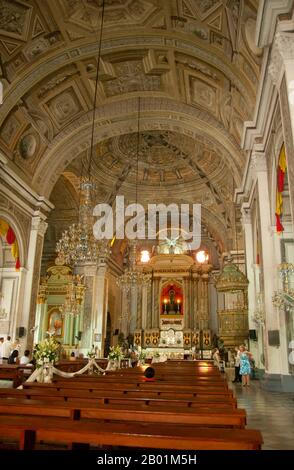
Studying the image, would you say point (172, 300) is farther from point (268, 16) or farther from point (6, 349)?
point (268, 16)

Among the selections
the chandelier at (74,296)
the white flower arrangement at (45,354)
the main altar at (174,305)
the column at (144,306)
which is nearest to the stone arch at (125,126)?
the chandelier at (74,296)

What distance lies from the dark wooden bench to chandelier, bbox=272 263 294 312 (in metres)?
5.41

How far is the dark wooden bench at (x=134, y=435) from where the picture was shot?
5.47 feet

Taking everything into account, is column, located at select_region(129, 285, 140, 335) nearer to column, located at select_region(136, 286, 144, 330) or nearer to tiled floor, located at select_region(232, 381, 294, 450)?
column, located at select_region(136, 286, 144, 330)

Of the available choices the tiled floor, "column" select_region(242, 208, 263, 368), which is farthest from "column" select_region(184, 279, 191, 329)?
the tiled floor

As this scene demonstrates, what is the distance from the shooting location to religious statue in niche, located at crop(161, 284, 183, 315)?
71.1ft

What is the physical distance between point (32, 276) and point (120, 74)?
688 centimetres

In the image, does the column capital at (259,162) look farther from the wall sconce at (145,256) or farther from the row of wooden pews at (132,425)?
the wall sconce at (145,256)

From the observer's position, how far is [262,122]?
8.47 metres

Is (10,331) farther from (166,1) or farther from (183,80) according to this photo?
(166,1)

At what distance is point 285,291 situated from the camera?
6941mm

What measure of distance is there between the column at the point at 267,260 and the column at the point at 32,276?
717 centimetres

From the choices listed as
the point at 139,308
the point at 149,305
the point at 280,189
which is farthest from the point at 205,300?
the point at 280,189

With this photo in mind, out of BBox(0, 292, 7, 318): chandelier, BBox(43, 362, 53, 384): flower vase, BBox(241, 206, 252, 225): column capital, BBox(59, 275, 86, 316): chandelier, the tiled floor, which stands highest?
BBox(241, 206, 252, 225): column capital
